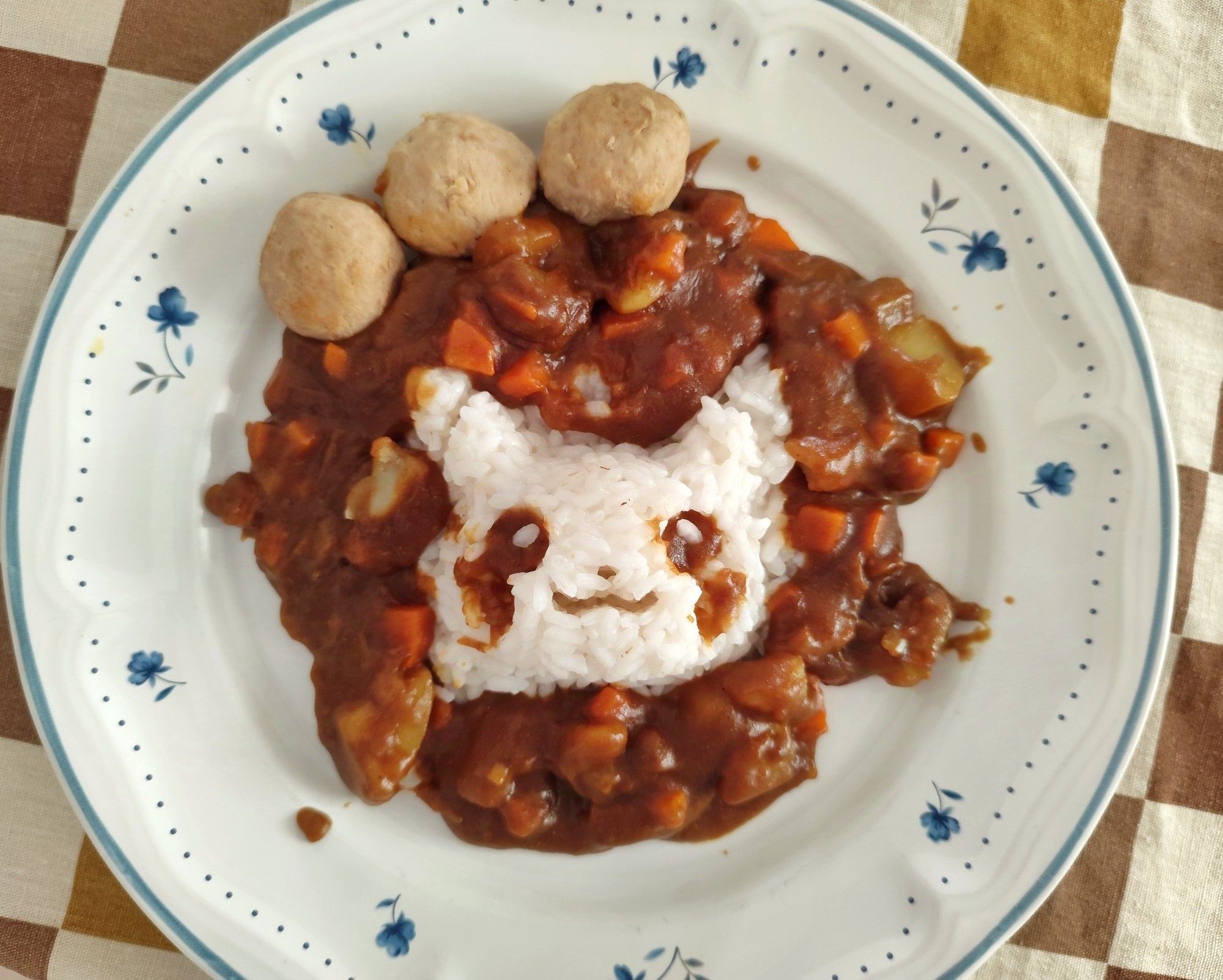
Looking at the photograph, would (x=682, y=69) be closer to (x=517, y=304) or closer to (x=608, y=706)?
(x=517, y=304)

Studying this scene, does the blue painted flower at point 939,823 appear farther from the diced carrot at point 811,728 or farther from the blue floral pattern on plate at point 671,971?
the blue floral pattern on plate at point 671,971

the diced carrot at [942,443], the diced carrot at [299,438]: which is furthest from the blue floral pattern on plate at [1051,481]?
the diced carrot at [299,438]

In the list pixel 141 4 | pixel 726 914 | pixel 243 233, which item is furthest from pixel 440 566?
pixel 141 4

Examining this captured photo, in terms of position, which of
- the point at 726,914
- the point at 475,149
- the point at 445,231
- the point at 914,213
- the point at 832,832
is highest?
the point at 914,213

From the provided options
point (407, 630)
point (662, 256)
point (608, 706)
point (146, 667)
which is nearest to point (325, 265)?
point (662, 256)

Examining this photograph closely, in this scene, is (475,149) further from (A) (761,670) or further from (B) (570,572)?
(A) (761,670)
